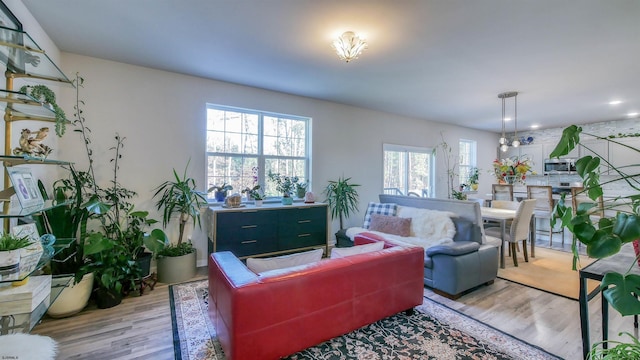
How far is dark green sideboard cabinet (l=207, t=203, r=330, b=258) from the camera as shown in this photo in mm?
3328

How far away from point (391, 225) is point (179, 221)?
2.87 meters

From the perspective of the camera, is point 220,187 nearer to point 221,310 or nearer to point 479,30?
point 221,310

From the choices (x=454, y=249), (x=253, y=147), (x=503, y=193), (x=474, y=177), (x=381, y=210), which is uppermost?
(x=253, y=147)

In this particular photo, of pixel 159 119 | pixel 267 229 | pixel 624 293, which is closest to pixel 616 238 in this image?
pixel 624 293

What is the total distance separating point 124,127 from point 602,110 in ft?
26.3

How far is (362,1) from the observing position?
2.03 m

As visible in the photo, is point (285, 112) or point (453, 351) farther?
point (285, 112)

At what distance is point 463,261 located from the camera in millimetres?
2764

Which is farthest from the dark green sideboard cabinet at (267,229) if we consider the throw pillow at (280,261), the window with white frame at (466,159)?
the window with white frame at (466,159)

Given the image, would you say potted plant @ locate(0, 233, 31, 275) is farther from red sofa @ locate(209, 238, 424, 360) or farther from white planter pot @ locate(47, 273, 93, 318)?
white planter pot @ locate(47, 273, 93, 318)

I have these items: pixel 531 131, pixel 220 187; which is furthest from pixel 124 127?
pixel 531 131

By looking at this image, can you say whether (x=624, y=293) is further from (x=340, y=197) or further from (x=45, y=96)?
(x=340, y=197)

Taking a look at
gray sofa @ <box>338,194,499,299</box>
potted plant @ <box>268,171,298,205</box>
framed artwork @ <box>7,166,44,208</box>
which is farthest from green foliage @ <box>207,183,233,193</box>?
gray sofa @ <box>338,194,499,299</box>

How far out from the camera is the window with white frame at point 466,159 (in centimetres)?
703
